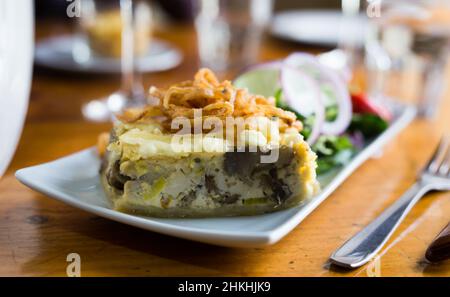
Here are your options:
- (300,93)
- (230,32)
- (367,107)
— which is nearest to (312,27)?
(230,32)

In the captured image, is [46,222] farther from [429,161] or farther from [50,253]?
[429,161]

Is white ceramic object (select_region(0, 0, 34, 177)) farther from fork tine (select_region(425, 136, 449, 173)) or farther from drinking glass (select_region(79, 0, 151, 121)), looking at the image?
fork tine (select_region(425, 136, 449, 173))

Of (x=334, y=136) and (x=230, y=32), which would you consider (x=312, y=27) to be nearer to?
(x=230, y=32)

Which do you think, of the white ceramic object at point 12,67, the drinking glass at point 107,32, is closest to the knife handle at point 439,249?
the white ceramic object at point 12,67

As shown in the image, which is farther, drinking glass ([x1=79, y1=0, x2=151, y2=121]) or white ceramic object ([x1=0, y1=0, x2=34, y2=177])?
drinking glass ([x1=79, y1=0, x2=151, y2=121])

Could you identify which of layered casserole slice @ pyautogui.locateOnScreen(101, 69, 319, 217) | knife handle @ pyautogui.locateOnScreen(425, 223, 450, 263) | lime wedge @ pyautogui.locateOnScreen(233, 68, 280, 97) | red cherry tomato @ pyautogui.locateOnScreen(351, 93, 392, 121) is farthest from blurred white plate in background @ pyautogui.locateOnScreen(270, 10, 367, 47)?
knife handle @ pyautogui.locateOnScreen(425, 223, 450, 263)
